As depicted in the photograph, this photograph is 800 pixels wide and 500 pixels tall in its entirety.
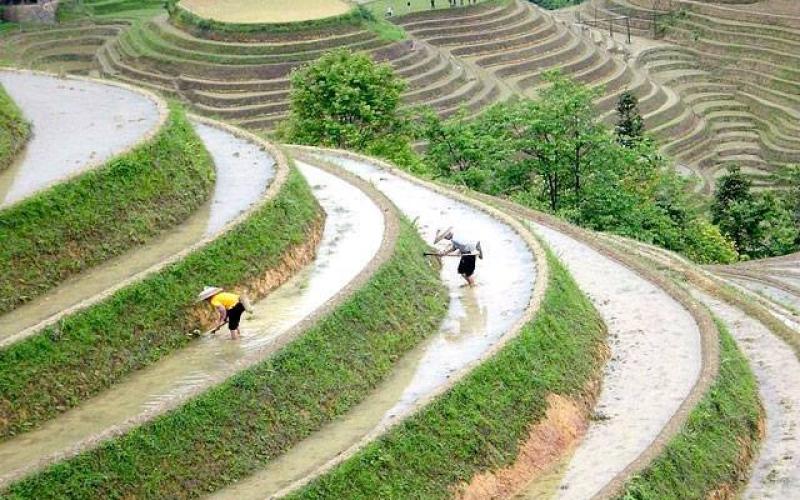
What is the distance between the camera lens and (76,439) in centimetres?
1627

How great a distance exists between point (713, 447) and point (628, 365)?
273 centimetres

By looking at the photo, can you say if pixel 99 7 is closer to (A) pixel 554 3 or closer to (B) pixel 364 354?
(A) pixel 554 3

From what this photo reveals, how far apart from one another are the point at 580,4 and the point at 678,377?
208ft

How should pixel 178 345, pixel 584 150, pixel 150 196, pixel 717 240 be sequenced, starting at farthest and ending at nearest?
pixel 717 240 → pixel 584 150 → pixel 150 196 → pixel 178 345

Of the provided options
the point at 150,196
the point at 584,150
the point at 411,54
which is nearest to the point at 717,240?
the point at 584,150

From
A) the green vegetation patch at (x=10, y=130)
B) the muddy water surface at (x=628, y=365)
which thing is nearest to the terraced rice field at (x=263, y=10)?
the muddy water surface at (x=628, y=365)

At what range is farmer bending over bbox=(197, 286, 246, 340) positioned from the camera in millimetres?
19016

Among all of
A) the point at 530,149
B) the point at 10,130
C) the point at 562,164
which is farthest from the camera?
the point at 530,149

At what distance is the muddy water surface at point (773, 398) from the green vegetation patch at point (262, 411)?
16.1 feet

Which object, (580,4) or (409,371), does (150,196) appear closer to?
(409,371)

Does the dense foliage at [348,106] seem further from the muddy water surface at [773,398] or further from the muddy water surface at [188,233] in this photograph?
the muddy water surface at [773,398]

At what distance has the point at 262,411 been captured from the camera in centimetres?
1717

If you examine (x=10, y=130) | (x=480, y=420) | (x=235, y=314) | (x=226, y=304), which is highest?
(x=10, y=130)

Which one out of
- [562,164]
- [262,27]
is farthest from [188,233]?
[262,27]
